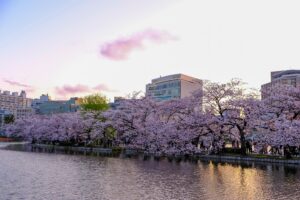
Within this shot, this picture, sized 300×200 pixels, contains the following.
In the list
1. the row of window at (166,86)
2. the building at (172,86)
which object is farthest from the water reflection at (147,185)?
the row of window at (166,86)

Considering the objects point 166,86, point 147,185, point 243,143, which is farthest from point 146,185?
point 166,86

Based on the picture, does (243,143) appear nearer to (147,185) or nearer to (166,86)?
(147,185)

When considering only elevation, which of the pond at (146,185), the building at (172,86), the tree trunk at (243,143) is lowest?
the pond at (146,185)

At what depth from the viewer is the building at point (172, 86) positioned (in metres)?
151

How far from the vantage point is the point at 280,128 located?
3875cm

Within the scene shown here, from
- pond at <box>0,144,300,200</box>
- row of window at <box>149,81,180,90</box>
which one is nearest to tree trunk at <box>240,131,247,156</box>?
pond at <box>0,144,300,200</box>

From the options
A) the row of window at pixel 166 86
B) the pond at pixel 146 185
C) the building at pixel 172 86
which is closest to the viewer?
the pond at pixel 146 185

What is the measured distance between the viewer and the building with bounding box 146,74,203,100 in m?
151

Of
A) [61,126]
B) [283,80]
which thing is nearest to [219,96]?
[61,126]

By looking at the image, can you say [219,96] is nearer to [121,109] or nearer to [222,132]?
[222,132]

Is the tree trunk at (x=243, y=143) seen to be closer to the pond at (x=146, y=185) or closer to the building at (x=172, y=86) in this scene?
the pond at (x=146, y=185)

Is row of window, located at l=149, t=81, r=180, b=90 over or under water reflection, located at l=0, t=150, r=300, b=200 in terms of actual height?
over

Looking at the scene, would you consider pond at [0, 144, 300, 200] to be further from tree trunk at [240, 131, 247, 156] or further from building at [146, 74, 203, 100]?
building at [146, 74, 203, 100]

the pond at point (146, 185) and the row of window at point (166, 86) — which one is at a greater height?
the row of window at point (166, 86)
